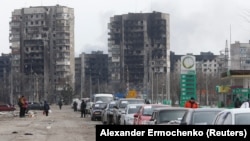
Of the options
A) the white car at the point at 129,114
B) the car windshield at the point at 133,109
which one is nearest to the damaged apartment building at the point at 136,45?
the white car at the point at 129,114

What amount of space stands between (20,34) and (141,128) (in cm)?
14787

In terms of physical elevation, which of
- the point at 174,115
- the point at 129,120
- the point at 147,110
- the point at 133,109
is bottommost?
the point at 129,120

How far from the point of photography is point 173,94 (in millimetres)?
94625

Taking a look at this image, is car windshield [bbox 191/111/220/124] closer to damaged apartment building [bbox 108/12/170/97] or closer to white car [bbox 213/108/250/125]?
white car [bbox 213/108/250/125]

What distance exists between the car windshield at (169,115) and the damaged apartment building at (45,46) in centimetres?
12545

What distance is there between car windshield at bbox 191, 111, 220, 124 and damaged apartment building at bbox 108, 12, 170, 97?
117376 mm

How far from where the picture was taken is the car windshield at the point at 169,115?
2261 cm

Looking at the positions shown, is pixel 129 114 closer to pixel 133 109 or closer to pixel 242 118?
pixel 133 109

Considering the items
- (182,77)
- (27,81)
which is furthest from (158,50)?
(182,77)

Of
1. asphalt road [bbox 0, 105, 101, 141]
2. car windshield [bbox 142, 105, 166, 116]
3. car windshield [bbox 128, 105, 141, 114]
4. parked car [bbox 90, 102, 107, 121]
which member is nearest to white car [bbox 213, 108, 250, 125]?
car windshield [bbox 142, 105, 166, 116]

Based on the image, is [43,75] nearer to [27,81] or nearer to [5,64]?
[27,81]

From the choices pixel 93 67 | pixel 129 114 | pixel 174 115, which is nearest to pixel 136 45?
pixel 93 67

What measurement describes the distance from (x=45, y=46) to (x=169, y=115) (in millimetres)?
130748

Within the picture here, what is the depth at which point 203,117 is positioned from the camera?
17734 millimetres
